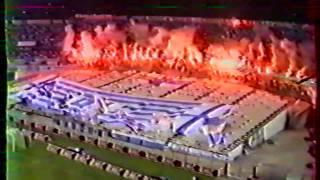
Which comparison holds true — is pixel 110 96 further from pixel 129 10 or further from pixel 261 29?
pixel 261 29

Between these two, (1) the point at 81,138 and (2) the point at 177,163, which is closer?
(2) the point at 177,163

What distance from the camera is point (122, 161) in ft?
4.84

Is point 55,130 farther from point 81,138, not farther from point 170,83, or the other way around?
point 170,83

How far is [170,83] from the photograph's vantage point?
1450 millimetres

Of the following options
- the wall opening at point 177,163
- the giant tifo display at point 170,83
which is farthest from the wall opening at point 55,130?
the wall opening at point 177,163

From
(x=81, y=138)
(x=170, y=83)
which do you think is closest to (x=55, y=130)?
(x=81, y=138)

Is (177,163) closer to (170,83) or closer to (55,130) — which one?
(170,83)

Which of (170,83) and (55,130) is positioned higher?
(170,83)

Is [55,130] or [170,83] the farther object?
[55,130]

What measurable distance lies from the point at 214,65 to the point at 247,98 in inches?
4.1

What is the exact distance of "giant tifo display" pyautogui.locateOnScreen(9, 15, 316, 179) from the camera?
1.29m

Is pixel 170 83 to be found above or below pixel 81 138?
above

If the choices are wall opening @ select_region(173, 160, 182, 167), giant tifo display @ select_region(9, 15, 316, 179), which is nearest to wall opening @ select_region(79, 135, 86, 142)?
giant tifo display @ select_region(9, 15, 316, 179)

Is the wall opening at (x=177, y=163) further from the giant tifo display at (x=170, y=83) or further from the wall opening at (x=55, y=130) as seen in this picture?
the wall opening at (x=55, y=130)
